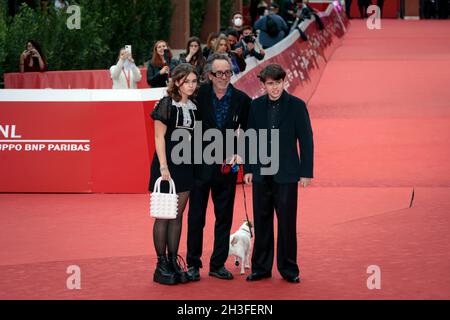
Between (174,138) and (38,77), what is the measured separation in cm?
1304

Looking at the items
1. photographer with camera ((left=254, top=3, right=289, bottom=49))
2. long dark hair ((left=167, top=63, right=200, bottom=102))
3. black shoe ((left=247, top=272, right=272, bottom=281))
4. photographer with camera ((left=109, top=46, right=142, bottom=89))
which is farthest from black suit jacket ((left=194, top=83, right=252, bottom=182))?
photographer with camera ((left=254, top=3, right=289, bottom=49))

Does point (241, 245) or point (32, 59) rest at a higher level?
point (32, 59)

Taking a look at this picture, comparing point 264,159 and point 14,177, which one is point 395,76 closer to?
point 14,177

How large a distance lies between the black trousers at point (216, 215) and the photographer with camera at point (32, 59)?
40.9ft

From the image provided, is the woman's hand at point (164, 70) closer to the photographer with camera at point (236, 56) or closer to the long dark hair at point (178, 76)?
the photographer with camera at point (236, 56)

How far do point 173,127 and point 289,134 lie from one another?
3.24 feet

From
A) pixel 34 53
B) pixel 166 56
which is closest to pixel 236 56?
pixel 166 56

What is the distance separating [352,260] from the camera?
34.7 ft

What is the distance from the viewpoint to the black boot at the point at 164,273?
9.50 m

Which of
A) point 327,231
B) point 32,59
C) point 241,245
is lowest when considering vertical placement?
point 327,231

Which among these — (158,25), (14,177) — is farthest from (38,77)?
(158,25)

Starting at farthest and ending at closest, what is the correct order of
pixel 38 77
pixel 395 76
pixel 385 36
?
pixel 385 36, pixel 395 76, pixel 38 77

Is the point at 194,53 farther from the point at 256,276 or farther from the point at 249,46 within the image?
the point at 256,276

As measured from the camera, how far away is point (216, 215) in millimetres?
9898
